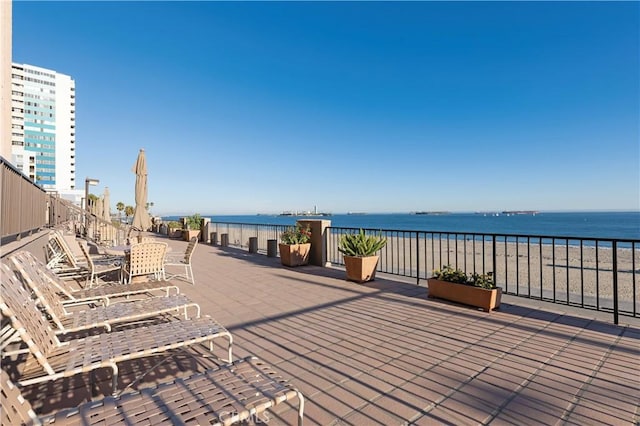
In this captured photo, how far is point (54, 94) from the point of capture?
276 feet

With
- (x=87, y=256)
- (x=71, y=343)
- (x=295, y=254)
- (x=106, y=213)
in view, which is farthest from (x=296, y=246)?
(x=106, y=213)

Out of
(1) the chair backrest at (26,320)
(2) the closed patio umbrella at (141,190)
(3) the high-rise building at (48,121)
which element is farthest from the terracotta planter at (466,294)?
(3) the high-rise building at (48,121)

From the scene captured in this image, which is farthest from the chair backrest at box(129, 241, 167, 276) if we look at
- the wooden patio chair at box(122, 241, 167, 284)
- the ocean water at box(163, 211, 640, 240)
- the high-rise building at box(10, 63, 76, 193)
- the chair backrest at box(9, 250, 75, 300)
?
the high-rise building at box(10, 63, 76, 193)

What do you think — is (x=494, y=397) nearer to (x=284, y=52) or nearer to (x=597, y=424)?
(x=597, y=424)

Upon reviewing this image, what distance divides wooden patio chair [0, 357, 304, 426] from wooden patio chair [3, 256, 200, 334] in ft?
4.09

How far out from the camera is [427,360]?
8.79ft

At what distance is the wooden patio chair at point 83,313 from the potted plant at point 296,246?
13.6 feet

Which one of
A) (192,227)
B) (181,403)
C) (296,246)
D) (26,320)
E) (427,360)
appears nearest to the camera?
(181,403)

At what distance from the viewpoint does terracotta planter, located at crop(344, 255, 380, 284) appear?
5566mm

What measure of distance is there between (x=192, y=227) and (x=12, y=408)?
45.4 ft

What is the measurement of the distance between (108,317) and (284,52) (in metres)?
13.8

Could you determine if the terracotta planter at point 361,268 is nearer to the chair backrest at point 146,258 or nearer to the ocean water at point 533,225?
the chair backrest at point 146,258

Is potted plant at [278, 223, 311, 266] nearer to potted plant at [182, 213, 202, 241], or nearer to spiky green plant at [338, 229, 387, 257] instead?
spiky green plant at [338, 229, 387, 257]

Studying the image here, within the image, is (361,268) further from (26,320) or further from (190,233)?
(190,233)
